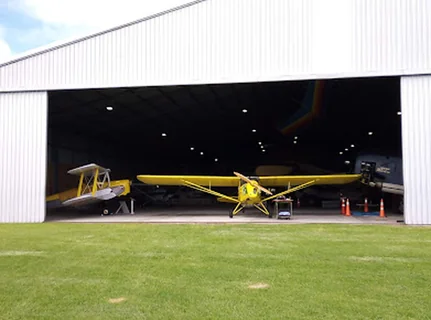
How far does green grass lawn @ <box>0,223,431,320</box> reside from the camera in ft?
15.6

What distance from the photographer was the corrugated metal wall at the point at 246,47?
14.4 meters

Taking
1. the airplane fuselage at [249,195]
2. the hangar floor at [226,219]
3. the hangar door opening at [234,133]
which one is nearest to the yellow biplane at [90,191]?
the hangar floor at [226,219]

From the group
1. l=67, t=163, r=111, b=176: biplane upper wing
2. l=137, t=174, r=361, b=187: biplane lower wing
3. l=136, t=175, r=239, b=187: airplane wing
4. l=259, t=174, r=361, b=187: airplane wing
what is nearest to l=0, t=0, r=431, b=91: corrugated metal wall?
l=67, t=163, r=111, b=176: biplane upper wing

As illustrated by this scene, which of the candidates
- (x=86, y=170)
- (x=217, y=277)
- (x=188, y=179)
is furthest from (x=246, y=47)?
(x=217, y=277)

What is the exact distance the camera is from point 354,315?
4500 mm

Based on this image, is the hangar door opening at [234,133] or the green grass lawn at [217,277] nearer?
the green grass lawn at [217,277]

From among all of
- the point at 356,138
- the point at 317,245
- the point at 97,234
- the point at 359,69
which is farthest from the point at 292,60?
the point at 356,138

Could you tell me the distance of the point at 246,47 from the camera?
15195mm

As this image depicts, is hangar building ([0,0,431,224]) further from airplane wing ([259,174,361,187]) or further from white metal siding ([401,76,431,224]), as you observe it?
airplane wing ([259,174,361,187])

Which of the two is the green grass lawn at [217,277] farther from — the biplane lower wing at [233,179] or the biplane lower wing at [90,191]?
the biplane lower wing at [90,191]

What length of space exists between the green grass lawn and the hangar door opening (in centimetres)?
954

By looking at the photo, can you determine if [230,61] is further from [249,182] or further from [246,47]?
[249,182]

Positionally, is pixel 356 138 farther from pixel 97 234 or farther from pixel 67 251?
pixel 67 251

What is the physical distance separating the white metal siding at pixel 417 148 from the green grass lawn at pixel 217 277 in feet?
12.0
